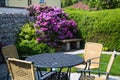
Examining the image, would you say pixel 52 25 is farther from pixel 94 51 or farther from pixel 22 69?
pixel 22 69

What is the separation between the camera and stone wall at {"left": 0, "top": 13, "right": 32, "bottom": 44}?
11623mm

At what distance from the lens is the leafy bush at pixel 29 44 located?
453 inches

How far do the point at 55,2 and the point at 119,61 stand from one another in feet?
55.9

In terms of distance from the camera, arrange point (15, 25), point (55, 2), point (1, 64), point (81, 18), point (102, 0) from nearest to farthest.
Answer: point (1, 64), point (15, 25), point (81, 18), point (102, 0), point (55, 2)

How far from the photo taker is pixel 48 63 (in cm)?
548

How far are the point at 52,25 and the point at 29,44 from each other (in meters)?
1.57

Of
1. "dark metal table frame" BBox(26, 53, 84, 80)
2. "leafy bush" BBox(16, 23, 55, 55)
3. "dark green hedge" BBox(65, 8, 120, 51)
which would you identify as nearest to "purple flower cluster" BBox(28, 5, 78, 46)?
"leafy bush" BBox(16, 23, 55, 55)

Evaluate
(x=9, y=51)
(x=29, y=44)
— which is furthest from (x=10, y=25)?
(x=9, y=51)

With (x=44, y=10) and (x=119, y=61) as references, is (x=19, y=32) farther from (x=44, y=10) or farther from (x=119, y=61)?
(x=119, y=61)

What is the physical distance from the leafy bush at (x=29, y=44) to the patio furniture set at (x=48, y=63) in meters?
4.77

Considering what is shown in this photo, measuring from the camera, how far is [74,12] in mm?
13852

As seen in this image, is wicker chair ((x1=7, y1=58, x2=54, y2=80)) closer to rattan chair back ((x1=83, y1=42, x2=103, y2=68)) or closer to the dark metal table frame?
the dark metal table frame

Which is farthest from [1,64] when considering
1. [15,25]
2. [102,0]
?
[102,0]

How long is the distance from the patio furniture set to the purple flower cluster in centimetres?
550
